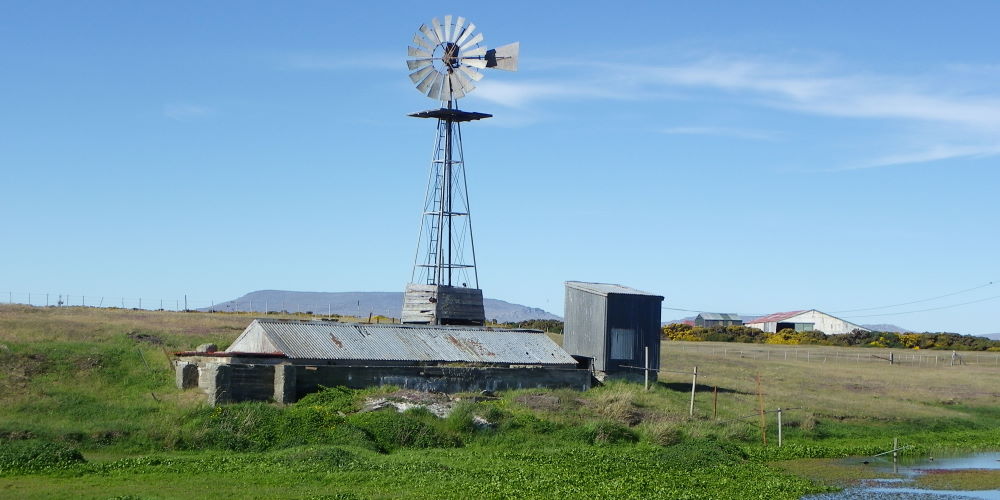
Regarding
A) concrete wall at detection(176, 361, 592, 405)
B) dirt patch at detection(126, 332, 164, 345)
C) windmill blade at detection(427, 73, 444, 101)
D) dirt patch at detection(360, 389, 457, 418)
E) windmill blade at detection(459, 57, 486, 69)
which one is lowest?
dirt patch at detection(360, 389, 457, 418)

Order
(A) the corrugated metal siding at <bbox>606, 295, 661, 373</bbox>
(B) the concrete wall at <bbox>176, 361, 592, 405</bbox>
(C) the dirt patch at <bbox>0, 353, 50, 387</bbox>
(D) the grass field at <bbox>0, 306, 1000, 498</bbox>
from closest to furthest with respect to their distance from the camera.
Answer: (D) the grass field at <bbox>0, 306, 1000, 498</bbox> < (B) the concrete wall at <bbox>176, 361, 592, 405</bbox> < (C) the dirt patch at <bbox>0, 353, 50, 387</bbox> < (A) the corrugated metal siding at <bbox>606, 295, 661, 373</bbox>

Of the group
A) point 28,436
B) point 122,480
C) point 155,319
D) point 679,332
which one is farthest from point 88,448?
point 679,332

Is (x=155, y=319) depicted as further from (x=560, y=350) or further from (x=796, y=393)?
(x=796, y=393)

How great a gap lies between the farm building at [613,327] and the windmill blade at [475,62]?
11.0 m

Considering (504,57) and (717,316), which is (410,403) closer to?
(504,57)

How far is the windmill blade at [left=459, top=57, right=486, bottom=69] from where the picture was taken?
49.8m

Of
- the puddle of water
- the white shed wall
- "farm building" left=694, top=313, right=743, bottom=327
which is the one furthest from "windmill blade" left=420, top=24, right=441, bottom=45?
"farm building" left=694, top=313, right=743, bottom=327

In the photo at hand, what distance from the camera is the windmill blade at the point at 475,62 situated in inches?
1961

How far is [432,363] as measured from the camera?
42219 mm

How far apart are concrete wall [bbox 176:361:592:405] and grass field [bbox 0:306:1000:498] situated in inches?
33.5

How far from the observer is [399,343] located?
43000mm

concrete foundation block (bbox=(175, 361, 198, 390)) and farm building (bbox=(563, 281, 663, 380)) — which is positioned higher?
farm building (bbox=(563, 281, 663, 380))

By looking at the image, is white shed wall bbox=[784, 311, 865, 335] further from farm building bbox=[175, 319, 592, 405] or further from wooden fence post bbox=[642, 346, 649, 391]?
farm building bbox=[175, 319, 592, 405]

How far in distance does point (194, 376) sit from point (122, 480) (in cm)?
1283
